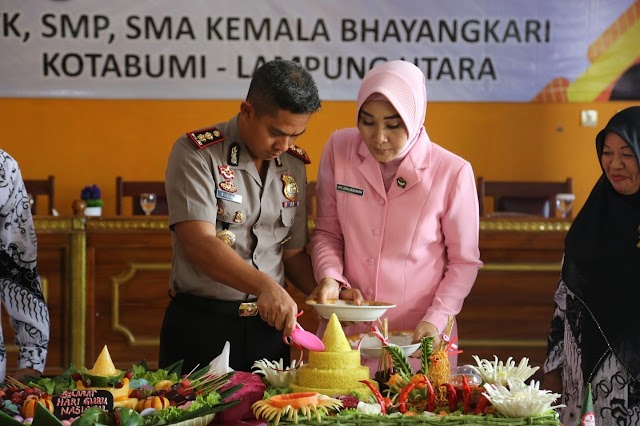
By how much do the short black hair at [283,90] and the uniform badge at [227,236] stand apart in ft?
0.91

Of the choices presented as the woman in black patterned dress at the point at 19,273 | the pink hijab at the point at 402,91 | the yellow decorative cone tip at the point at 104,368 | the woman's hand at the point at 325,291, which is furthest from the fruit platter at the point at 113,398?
the pink hijab at the point at 402,91

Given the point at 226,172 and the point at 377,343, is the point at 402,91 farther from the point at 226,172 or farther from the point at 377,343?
the point at 377,343

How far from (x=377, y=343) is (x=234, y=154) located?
0.55 meters

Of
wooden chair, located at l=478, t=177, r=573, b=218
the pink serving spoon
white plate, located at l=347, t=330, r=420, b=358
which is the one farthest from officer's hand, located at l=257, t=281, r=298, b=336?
wooden chair, located at l=478, t=177, r=573, b=218

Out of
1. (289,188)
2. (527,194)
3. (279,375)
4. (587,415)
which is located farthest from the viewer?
(527,194)

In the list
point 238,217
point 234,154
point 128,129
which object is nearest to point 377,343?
point 238,217

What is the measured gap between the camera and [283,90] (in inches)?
79.3

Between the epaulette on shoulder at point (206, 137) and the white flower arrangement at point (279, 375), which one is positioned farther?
the epaulette on shoulder at point (206, 137)

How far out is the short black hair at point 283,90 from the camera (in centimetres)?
202

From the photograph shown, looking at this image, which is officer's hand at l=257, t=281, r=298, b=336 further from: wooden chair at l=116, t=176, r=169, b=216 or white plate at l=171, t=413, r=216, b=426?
wooden chair at l=116, t=176, r=169, b=216

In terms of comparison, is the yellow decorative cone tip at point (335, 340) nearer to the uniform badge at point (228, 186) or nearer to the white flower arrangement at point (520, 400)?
the white flower arrangement at point (520, 400)

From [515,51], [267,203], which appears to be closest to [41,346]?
[267,203]

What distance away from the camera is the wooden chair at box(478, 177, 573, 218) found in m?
4.85

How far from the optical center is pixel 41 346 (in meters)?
1.98
